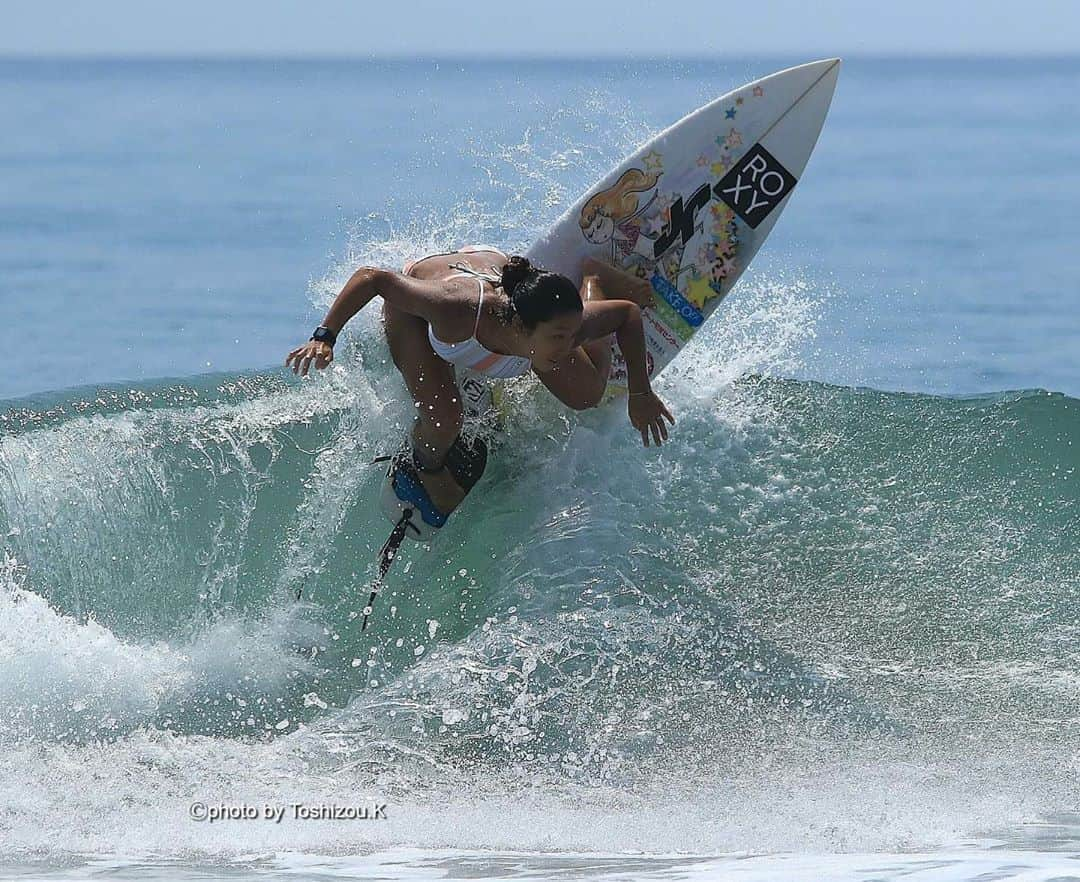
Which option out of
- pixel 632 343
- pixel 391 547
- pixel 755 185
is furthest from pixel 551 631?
pixel 755 185

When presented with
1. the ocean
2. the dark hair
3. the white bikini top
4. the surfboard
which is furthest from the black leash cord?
the dark hair

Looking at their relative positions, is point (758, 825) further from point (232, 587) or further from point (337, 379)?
point (337, 379)

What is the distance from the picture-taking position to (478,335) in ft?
18.0

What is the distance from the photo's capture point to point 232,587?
631 cm

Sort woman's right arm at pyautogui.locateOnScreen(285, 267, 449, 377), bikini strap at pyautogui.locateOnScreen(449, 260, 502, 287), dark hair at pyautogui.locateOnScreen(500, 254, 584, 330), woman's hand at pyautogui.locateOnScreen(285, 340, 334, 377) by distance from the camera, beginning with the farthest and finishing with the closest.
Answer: bikini strap at pyautogui.locateOnScreen(449, 260, 502, 287), woman's right arm at pyautogui.locateOnScreen(285, 267, 449, 377), woman's hand at pyautogui.locateOnScreen(285, 340, 334, 377), dark hair at pyautogui.locateOnScreen(500, 254, 584, 330)

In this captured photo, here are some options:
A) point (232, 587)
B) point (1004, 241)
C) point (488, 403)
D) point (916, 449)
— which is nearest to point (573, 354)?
point (488, 403)

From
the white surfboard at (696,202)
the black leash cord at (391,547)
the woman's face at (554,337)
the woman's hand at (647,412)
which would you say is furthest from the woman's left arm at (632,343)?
the black leash cord at (391,547)

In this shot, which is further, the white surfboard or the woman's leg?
the white surfboard

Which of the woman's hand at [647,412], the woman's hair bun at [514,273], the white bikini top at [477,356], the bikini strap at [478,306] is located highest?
the woman's hair bun at [514,273]

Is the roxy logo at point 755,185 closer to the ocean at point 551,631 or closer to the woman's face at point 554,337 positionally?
the ocean at point 551,631

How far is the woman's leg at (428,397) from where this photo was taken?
5.80m

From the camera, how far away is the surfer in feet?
17.3

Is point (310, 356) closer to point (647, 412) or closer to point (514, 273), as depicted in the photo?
point (514, 273)

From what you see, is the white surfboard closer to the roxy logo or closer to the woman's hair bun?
the roxy logo
